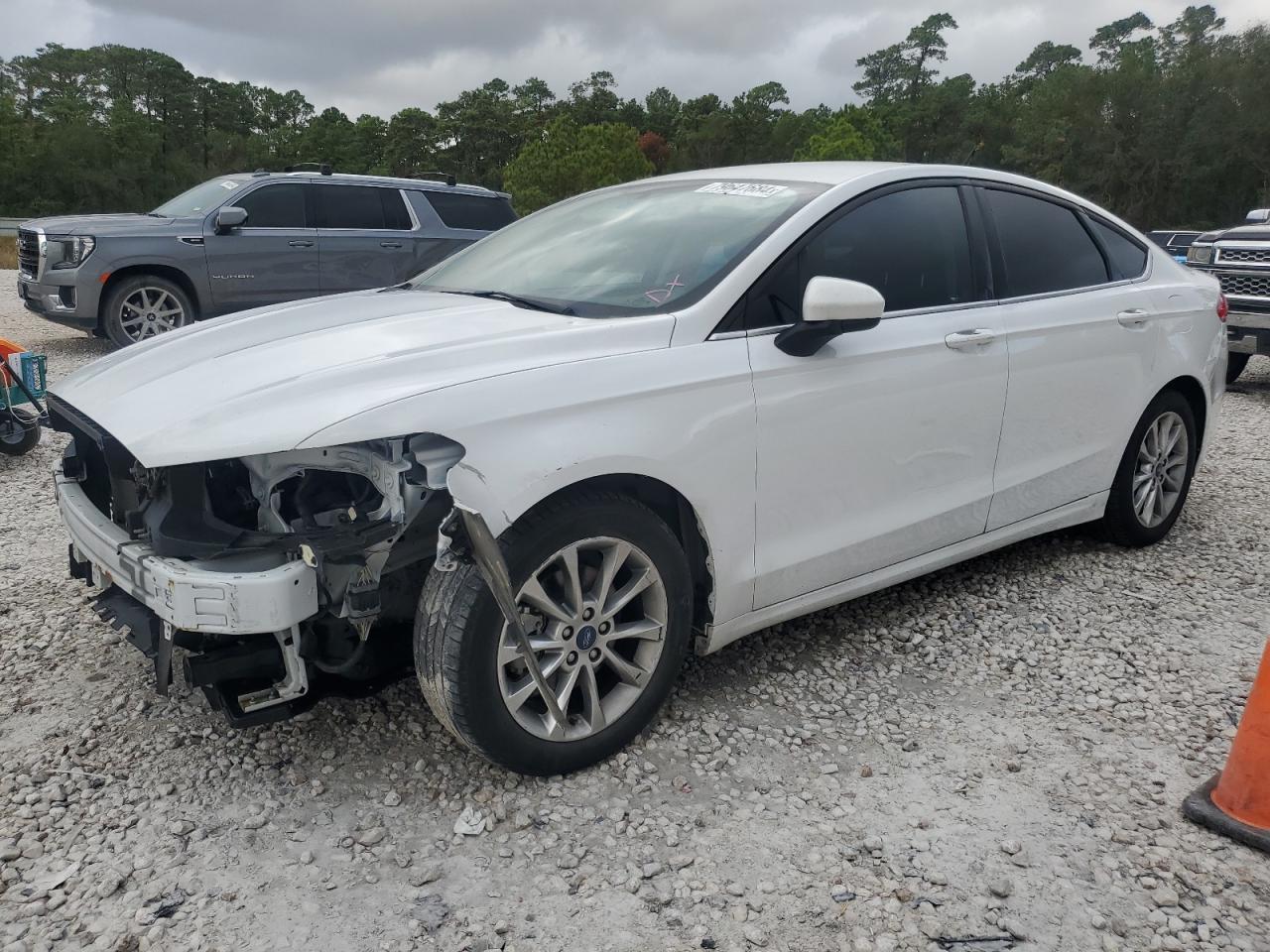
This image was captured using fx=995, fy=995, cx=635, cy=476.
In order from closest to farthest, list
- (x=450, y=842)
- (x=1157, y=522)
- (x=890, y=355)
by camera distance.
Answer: (x=450, y=842)
(x=890, y=355)
(x=1157, y=522)

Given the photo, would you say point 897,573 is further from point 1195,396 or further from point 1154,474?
point 1195,396

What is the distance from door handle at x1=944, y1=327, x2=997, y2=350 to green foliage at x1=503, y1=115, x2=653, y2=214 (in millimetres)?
67746

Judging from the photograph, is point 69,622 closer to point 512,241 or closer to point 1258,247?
point 512,241

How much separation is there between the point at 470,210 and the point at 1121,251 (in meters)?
7.79

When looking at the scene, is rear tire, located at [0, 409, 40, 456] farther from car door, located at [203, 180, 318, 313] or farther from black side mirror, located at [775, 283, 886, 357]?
black side mirror, located at [775, 283, 886, 357]

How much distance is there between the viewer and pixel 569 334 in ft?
8.96

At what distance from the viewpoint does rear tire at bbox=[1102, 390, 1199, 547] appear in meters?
4.41

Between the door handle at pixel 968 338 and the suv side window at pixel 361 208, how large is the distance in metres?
8.09

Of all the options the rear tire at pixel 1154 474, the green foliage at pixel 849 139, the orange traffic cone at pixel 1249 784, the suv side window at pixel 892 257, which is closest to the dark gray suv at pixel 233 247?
the suv side window at pixel 892 257

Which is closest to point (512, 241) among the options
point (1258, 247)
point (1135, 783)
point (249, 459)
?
point (249, 459)

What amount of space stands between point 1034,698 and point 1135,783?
53 cm

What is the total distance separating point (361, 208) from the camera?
10.2 meters

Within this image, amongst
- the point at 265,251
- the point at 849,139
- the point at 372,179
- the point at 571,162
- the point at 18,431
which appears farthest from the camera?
the point at 571,162

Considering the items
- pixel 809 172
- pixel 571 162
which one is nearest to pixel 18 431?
pixel 809 172
